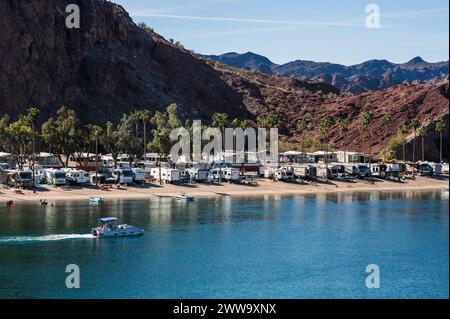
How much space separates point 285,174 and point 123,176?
30.9 meters

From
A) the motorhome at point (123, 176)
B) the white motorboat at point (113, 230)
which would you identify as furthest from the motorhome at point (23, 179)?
the white motorboat at point (113, 230)

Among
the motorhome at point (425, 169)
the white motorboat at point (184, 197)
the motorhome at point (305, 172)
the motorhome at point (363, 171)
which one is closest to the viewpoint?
the white motorboat at point (184, 197)

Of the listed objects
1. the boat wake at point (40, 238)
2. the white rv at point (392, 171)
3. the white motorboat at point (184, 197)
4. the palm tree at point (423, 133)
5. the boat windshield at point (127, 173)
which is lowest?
the boat wake at point (40, 238)

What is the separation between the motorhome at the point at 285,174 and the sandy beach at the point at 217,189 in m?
2.16

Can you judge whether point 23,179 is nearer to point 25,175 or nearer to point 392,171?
point 25,175

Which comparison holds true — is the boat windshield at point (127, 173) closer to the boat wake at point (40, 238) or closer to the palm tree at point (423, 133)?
the boat wake at point (40, 238)

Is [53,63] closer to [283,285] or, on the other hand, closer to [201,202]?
[201,202]

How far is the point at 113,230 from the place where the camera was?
84.4 meters

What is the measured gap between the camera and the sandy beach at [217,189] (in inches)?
4584

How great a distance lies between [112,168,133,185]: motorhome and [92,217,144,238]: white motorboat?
40667mm

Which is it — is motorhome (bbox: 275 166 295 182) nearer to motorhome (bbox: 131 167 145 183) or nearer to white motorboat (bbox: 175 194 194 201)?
motorhome (bbox: 131 167 145 183)

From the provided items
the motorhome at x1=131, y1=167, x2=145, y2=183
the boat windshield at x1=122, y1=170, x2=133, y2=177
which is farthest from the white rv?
the boat windshield at x1=122, y1=170, x2=133, y2=177

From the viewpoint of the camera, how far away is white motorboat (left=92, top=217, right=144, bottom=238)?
83.5 meters
